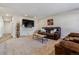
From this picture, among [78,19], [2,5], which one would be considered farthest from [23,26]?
[78,19]

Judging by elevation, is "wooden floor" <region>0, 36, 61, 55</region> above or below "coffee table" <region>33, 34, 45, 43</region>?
below

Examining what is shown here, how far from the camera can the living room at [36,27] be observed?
216 cm

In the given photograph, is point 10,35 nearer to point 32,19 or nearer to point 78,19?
point 32,19

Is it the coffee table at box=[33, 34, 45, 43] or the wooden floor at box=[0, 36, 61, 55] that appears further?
the coffee table at box=[33, 34, 45, 43]

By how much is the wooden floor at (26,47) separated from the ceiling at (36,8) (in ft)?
1.74

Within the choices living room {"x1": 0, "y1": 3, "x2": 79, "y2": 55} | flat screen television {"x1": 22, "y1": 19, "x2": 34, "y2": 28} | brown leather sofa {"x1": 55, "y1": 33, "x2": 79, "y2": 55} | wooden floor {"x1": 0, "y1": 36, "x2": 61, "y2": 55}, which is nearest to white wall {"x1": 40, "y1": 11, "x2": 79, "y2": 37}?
living room {"x1": 0, "y1": 3, "x2": 79, "y2": 55}

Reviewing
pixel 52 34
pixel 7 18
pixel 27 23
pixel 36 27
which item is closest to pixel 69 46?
pixel 52 34

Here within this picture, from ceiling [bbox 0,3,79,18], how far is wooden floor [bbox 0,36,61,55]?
0.53 meters

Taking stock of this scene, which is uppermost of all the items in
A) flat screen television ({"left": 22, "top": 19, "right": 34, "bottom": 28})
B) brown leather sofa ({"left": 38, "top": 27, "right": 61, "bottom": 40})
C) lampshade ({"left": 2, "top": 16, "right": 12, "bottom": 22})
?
lampshade ({"left": 2, "top": 16, "right": 12, "bottom": 22})

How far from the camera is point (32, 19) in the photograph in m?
2.30

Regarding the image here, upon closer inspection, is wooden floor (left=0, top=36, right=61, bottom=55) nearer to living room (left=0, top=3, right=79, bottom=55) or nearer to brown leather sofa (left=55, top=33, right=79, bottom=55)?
living room (left=0, top=3, right=79, bottom=55)

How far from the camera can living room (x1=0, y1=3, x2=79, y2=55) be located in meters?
2.16

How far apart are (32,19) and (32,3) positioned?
0.33m

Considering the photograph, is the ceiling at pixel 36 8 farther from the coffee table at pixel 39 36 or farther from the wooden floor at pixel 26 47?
the wooden floor at pixel 26 47
